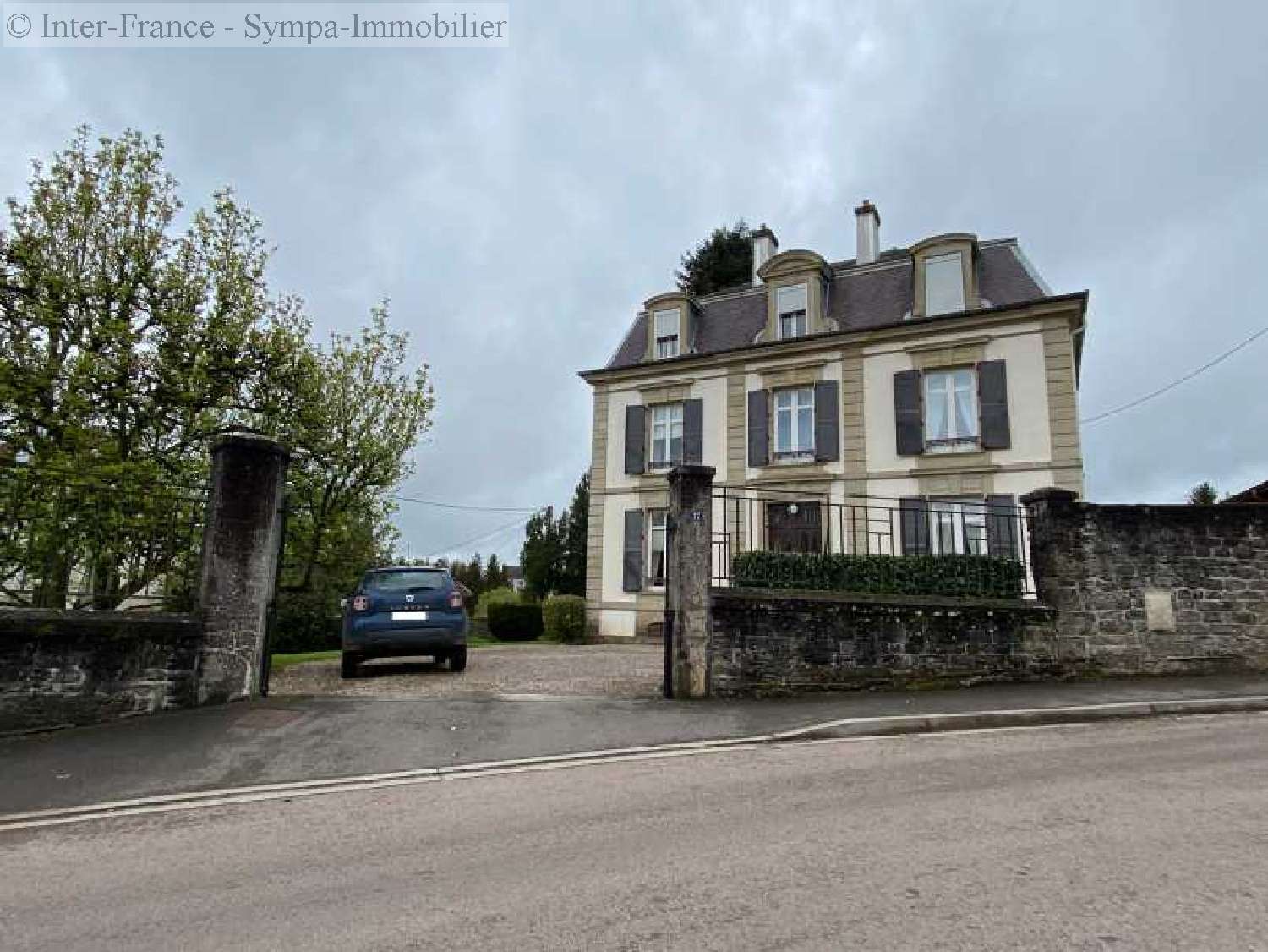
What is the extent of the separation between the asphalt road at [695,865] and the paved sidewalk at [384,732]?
858 mm

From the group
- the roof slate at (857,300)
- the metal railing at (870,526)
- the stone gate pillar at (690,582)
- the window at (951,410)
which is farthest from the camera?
the roof slate at (857,300)

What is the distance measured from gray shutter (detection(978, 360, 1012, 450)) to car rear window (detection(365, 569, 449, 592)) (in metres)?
13.9

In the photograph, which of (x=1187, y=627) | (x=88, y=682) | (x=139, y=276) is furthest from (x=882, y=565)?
(x=139, y=276)

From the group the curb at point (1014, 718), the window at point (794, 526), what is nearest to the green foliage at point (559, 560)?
the window at point (794, 526)

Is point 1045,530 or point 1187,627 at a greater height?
point 1045,530

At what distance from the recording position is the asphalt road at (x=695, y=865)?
309 cm

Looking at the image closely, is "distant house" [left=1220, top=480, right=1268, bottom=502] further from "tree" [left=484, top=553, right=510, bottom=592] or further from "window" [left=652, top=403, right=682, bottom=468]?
"tree" [left=484, top=553, right=510, bottom=592]

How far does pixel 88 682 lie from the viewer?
7539mm

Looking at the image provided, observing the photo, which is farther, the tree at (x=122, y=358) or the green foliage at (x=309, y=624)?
the green foliage at (x=309, y=624)

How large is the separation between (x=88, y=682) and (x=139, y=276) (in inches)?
294

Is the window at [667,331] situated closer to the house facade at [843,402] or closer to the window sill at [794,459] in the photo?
the house facade at [843,402]

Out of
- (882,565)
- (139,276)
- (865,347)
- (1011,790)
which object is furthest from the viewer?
(865,347)

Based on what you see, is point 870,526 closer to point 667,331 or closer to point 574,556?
point 667,331

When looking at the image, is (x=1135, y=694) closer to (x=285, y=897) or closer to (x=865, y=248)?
(x=285, y=897)
